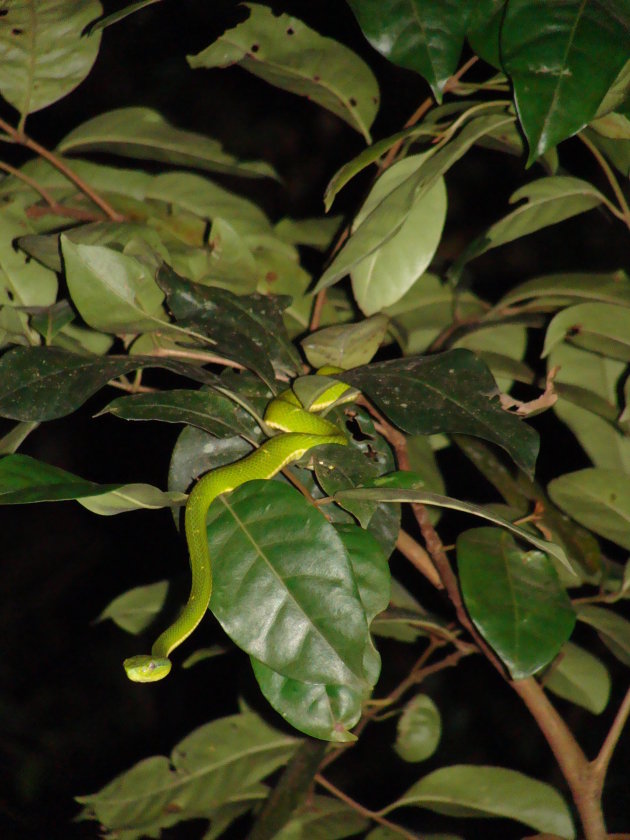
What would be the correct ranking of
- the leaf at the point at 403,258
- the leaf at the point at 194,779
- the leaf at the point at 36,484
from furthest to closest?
the leaf at the point at 194,779
the leaf at the point at 403,258
the leaf at the point at 36,484

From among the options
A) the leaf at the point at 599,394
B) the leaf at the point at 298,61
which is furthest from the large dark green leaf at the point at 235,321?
the leaf at the point at 599,394

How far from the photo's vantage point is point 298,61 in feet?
4.21

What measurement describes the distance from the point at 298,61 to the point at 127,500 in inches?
33.0

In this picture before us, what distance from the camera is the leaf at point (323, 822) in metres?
1.33

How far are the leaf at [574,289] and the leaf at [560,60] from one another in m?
0.48

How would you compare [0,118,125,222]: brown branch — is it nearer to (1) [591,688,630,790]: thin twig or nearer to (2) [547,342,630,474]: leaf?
(2) [547,342,630,474]: leaf

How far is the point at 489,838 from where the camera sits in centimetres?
234

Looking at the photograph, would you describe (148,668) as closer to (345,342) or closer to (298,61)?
(345,342)

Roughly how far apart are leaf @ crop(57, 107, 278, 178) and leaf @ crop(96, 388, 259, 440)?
62 centimetres

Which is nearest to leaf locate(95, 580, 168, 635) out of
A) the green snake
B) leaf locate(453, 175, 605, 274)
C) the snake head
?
the snake head

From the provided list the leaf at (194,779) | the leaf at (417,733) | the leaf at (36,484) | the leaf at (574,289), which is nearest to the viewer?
the leaf at (36,484)

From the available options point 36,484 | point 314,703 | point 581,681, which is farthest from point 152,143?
point 581,681

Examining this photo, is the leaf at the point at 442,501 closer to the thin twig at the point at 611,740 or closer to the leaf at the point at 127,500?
the leaf at the point at 127,500

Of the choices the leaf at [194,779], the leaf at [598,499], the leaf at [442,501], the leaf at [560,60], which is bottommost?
the leaf at [194,779]
